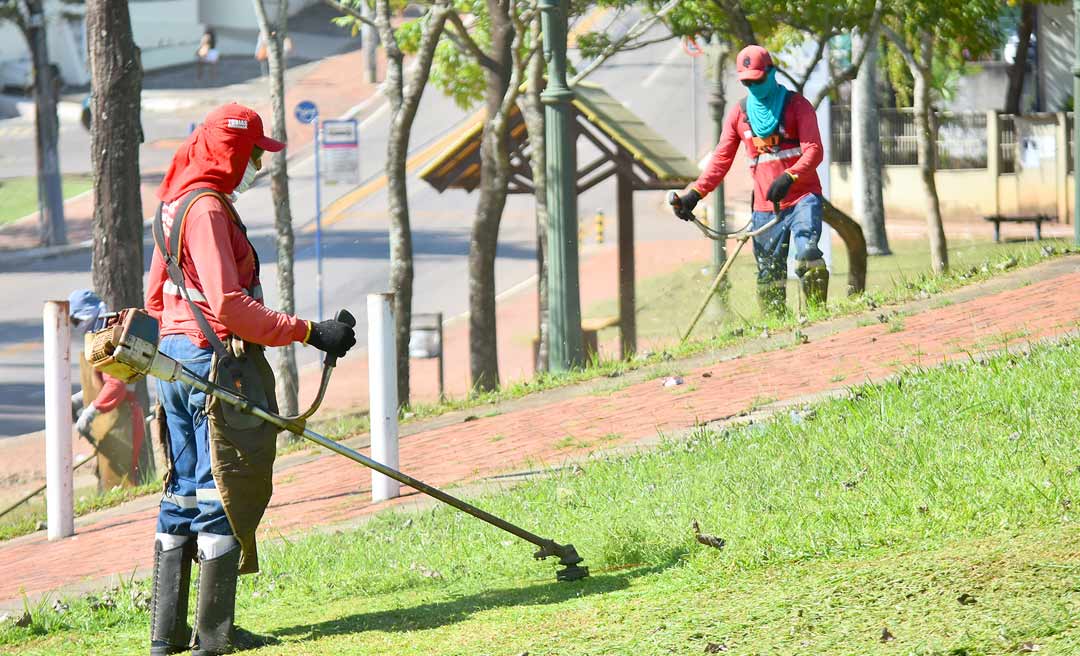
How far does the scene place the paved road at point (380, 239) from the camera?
987 inches

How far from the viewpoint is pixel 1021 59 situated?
3372 centimetres

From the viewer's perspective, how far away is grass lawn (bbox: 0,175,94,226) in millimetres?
37625

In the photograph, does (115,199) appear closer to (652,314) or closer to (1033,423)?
(652,314)

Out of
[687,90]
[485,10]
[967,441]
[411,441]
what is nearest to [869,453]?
[967,441]

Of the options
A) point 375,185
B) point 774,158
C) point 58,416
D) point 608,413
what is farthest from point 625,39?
point 375,185

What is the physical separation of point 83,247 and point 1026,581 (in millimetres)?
31132

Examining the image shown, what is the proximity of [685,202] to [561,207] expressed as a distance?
112 cm

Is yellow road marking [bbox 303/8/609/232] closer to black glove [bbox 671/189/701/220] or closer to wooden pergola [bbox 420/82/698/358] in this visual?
wooden pergola [bbox 420/82/698/358]

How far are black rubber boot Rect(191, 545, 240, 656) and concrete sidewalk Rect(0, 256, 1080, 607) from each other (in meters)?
1.90

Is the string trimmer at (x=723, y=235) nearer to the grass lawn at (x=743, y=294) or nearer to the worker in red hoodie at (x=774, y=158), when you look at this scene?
the worker in red hoodie at (x=774, y=158)

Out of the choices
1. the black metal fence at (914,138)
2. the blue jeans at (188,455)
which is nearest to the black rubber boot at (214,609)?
the blue jeans at (188,455)

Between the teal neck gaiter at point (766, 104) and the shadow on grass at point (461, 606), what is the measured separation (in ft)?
16.6

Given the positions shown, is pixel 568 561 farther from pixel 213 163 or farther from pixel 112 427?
pixel 112 427

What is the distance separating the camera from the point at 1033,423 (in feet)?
20.9
